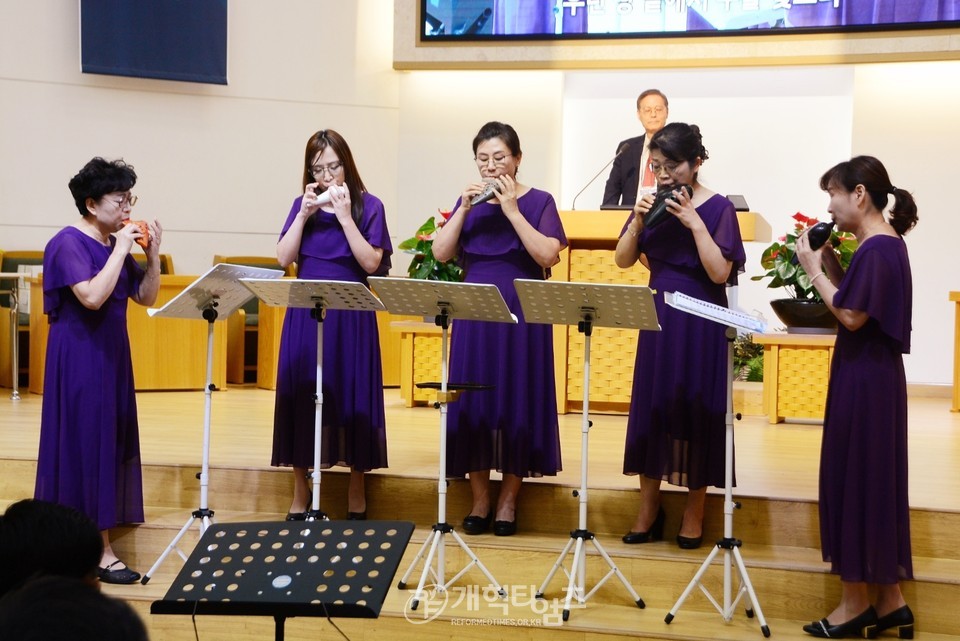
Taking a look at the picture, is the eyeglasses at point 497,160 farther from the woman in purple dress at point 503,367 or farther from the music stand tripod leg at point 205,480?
the music stand tripod leg at point 205,480

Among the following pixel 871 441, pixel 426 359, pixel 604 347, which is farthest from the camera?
pixel 426 359

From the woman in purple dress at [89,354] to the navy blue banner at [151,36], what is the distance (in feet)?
15.3

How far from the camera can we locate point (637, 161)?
22.4 feet

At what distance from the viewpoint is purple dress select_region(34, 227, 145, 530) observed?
418 centimetres

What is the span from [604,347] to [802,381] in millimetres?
1133

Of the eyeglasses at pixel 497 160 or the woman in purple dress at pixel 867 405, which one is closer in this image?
the woman in purple dress at pixel 867 405

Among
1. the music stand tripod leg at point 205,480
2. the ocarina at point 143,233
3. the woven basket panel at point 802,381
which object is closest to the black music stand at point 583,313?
the music stand tripod leg at point 205,480

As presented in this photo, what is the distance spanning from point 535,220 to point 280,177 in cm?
519

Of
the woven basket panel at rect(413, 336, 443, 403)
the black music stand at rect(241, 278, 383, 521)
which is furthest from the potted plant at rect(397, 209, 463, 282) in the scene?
the black music stand at rect(241, 278, 383, 521)

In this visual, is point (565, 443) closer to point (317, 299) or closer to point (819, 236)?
point (317, 299)

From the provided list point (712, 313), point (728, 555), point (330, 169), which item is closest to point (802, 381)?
point (728, 555)

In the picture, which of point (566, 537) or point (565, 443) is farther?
point (565, 443)

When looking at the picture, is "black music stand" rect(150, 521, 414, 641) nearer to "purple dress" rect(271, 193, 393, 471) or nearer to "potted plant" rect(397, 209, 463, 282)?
"purple dress" rect(271, 193, 393, 471)

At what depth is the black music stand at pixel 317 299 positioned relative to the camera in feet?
13.1
